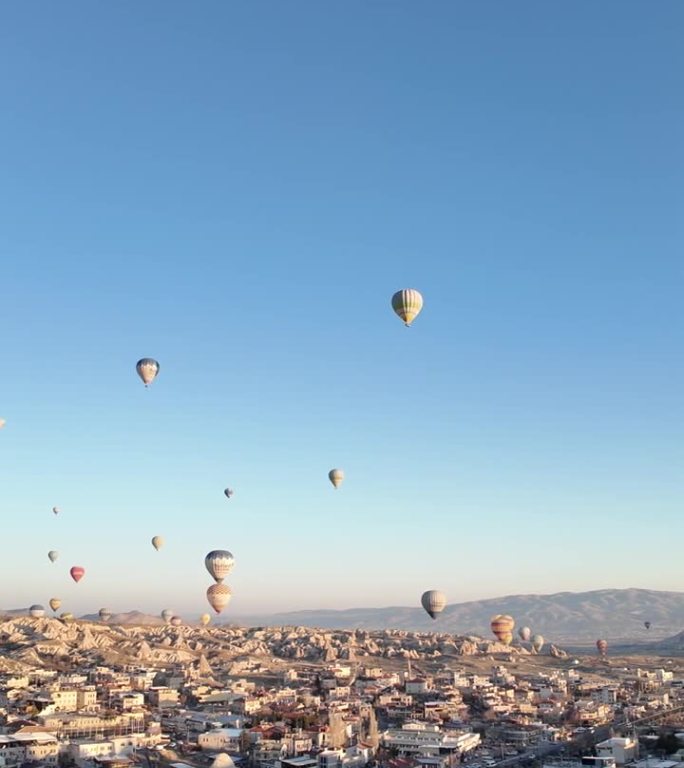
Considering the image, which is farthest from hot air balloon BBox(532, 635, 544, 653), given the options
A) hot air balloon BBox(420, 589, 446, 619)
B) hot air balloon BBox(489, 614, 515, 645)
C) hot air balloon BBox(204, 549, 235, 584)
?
hot air balloon BBox(204, 549, 235, 584)

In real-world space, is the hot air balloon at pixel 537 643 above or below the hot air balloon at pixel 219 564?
below

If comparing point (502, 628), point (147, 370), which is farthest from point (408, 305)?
point (502, 628)

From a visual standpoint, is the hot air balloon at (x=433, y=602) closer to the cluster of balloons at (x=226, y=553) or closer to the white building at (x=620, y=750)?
the cluster of balloons at (x=226, y=553)

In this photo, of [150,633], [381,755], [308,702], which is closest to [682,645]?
[150,633]

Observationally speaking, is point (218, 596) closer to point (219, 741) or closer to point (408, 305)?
point (219, 741)

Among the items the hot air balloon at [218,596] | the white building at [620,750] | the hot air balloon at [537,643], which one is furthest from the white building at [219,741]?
the hot air balloon at [537,643]

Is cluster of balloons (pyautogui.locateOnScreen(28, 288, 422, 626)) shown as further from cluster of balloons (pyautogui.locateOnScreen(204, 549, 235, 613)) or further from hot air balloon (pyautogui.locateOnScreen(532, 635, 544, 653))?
hot air balloon (pyautogui.locateOnScreen(532, 635, 544, 653))
